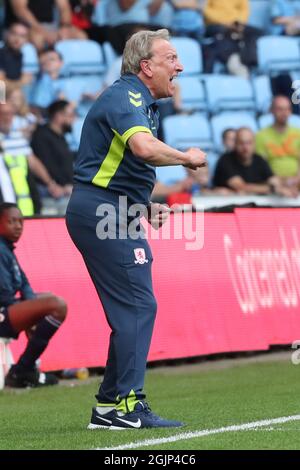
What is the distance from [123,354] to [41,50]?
33.9 ft

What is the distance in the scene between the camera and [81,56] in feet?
58.7

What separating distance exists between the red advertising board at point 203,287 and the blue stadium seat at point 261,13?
7606mm

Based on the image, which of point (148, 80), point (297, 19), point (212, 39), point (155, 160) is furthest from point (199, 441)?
point (297, 19)

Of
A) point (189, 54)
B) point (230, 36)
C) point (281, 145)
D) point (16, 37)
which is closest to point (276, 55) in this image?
point (230, 36)

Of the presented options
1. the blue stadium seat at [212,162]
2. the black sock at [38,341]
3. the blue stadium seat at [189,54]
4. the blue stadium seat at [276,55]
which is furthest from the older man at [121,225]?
the blue stadium seat at [276,55]

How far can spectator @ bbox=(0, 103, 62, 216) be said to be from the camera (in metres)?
13.5

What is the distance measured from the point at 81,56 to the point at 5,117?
409 cm

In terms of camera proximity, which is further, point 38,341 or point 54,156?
point 54,156

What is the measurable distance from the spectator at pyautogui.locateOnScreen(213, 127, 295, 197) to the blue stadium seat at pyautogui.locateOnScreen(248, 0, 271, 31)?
17.6 feet

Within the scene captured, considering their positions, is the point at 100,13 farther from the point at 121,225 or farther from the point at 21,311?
the point at 121,225

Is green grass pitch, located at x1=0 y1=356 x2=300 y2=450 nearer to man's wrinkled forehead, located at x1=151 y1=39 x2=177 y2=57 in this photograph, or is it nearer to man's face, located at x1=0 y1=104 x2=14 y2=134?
Result: man's wrinkled forehead, located at x1=151 y1=39 x2=177 y2=57

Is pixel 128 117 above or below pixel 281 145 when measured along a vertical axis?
above

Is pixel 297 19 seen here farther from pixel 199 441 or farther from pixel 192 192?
pixel 199 441

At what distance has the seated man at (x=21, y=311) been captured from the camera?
35.3 feet
